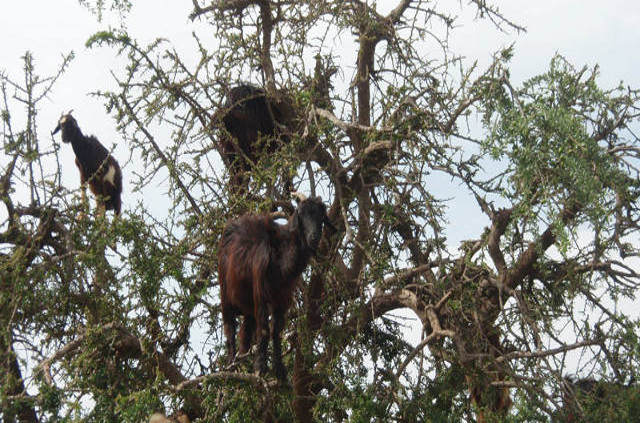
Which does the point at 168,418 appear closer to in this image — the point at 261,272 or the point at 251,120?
the point at 261,272

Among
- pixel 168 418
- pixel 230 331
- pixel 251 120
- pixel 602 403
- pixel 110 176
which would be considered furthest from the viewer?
pixel 110 176

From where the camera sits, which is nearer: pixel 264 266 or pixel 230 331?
pixel 264 266

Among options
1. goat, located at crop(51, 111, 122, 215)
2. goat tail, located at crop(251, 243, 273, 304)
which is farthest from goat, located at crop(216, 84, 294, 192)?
goat, located at crop(51, 111, 122, 215)

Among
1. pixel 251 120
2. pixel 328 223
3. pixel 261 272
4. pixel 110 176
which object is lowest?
pixel 261 272

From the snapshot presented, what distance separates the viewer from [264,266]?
5.34 m

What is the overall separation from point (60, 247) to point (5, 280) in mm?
966

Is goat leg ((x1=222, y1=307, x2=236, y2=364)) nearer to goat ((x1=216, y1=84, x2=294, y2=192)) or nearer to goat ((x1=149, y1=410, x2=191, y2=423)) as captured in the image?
goat ((x1=149, y1=410, x2=191, y2=423))

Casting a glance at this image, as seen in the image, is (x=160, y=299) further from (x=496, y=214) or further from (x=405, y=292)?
(x=496, y=214)

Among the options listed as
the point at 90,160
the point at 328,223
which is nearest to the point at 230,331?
the point at 328,223

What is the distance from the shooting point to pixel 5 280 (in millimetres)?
5074

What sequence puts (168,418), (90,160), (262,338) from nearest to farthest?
(168,418) → (262,338) → (90,160)

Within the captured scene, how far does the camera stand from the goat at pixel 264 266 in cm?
525

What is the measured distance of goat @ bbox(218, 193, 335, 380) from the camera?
5254 millimetres

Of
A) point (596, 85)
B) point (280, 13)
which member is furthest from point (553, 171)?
point (280, 13)
